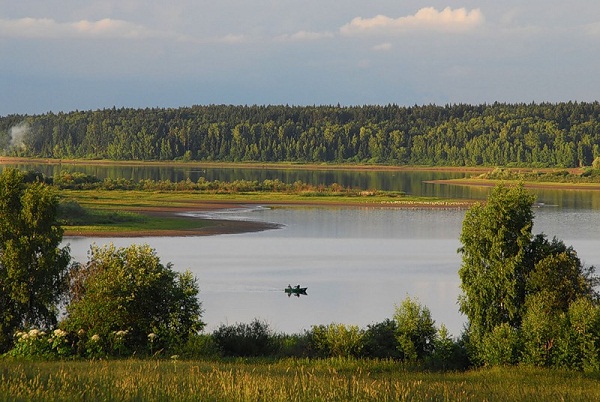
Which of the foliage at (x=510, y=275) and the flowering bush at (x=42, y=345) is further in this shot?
the foliage at (x=510, y=275)

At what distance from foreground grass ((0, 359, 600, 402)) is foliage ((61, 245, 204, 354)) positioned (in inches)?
98.8

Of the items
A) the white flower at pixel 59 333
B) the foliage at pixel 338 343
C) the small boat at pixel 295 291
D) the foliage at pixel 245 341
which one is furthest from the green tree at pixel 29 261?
the small boat at pixel 295 291

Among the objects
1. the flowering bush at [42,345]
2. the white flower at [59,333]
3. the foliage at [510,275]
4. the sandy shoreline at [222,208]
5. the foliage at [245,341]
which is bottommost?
the sandy shoreline at [222,208]

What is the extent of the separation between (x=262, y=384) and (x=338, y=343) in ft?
28.9

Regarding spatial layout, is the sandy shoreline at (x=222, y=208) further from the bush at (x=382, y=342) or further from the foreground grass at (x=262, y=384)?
the foreground grass at (x=262, y=384)

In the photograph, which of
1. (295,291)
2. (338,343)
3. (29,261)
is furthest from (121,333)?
(295,291)

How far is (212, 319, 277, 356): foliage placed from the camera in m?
26.3

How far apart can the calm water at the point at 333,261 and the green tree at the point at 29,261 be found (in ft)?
22.6

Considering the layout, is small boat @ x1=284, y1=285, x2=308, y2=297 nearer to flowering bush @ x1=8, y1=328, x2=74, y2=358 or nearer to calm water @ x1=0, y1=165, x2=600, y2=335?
calm water @ x1=0, y1=165, x2=600, y2=335

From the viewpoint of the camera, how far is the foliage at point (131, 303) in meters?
25.3

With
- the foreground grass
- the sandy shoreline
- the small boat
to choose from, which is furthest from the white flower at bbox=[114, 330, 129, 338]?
the sandy shoreline

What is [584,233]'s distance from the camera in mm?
73438

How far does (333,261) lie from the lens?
55219 millimetres

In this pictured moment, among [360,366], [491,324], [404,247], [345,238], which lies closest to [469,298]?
[491,324]
